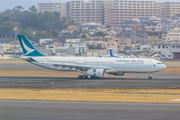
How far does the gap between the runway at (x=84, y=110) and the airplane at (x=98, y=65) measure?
2462 centimetres

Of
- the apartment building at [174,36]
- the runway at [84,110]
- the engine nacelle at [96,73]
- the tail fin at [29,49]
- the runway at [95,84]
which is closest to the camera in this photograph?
the runway at [84,110]

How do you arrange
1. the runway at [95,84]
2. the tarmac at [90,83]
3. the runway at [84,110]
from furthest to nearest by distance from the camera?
the tarmac at [90,83], the runway at [95,84], the runway at [84,110]

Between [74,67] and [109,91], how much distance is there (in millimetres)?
17535

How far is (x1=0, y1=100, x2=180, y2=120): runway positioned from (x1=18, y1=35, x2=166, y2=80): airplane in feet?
80.8

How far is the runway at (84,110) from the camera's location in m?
22.6

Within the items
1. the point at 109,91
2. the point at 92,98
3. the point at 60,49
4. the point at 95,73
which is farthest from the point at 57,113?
the point at 60,49

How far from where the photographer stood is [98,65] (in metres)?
53.5

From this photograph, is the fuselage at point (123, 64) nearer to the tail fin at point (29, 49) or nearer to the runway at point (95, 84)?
the tail fin at point (29, 49)

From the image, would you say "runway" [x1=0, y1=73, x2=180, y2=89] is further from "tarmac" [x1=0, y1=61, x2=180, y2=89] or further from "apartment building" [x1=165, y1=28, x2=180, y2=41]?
"apartment building" [x1=165, y1=28, x2=180, y2=41]

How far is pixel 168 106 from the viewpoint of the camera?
2680 cm

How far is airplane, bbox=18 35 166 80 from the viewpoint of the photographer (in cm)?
5231

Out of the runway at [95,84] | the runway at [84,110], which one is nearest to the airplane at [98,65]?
the runway at [95,84]

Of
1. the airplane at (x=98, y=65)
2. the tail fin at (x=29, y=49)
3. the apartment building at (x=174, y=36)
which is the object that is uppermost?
the apartment building at (x=174, y=36)

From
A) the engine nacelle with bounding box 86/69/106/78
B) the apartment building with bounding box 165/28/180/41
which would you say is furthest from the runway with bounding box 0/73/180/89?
the apartment building with bounding box 165/28/180/41
